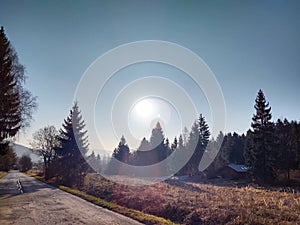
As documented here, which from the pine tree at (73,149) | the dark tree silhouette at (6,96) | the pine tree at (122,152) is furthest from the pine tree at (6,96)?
the pine tree at (122,152)

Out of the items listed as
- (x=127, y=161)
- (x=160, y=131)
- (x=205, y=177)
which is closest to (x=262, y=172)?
(x=205, y=177)

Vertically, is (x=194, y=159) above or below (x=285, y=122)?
below

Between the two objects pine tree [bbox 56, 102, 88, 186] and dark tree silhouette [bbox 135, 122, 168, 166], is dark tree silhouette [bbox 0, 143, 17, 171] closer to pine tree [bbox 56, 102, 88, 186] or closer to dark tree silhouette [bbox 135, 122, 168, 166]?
pine tree [bbox 56, 102, 88, 186]

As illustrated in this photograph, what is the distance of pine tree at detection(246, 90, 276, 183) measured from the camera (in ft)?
114

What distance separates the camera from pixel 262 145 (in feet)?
117

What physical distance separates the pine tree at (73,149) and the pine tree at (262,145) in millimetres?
24066

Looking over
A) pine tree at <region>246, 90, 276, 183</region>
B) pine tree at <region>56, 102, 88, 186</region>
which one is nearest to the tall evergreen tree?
pine tree at <region>246, 90, 276, 183</region>

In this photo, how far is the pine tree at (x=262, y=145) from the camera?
34.8 meters

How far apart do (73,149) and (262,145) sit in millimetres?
26769

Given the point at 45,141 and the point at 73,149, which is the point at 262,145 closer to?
the point at 73,149

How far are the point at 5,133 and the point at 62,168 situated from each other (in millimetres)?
17144

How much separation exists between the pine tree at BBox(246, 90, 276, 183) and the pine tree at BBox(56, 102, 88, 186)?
2407 centimetres

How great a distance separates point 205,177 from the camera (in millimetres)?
49750

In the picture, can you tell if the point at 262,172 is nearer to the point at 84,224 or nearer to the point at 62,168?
the point at 62,168
